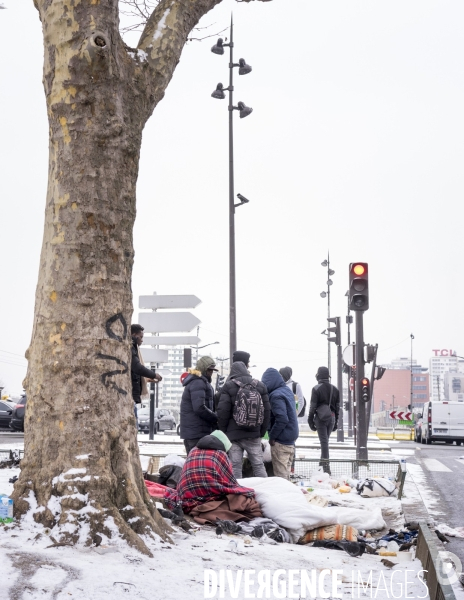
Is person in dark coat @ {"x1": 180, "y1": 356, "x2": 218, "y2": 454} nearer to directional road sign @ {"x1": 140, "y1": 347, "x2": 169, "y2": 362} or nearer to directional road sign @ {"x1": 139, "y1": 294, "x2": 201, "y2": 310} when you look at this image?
directional road sign @ {"x1": 140, "y1": 347, "x2": 169, "y2": 362}

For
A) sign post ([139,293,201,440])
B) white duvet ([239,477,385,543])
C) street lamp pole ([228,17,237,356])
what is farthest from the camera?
sign post ([139,293,201,440])

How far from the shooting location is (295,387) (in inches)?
503

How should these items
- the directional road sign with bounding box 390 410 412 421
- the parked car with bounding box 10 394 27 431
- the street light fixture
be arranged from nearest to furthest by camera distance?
the street light fixture, the parked car with bounding box 10 394 27 431, the directional road sign with bounding box 390 410 412 421

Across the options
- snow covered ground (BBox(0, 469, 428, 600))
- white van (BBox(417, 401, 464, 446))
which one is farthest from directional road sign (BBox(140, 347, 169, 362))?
white van (BBox(417, 401, 464, 446))

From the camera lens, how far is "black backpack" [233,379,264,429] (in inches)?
354

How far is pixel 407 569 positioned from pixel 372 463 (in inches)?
234

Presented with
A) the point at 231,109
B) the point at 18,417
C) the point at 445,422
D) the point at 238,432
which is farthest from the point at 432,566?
the point at 445,422

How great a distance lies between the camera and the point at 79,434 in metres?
5.24

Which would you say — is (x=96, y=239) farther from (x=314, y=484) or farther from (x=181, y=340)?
(x=181, y=340)

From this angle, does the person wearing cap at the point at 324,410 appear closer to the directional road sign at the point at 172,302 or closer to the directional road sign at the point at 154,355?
the directional road sign at the point at 154,355

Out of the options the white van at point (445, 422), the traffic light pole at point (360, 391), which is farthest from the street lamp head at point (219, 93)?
the white van at point (445, 422)

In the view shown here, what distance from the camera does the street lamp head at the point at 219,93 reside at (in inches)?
775

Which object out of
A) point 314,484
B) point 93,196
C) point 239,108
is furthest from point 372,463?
point 239,108

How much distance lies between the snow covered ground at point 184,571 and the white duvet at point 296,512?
0.71m
